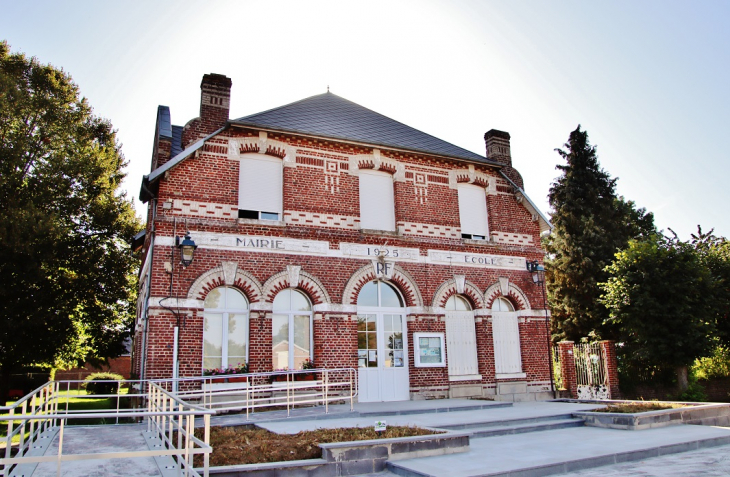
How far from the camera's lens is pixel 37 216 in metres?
16.9

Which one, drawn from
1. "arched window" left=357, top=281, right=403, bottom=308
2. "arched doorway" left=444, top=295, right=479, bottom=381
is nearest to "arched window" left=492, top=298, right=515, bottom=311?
"arched doorway" left=444, top=295, right=479, bottom=381

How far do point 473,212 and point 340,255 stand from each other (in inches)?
191

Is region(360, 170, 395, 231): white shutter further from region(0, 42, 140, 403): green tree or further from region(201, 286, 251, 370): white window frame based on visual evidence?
region(0, 42, 140, 403): green tree

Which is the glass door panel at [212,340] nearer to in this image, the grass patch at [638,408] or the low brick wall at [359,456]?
the low brick wall at [359,456]

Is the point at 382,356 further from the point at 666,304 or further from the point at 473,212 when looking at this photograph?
the point at 666,304

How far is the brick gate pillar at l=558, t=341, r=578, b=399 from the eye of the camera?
1641 cm

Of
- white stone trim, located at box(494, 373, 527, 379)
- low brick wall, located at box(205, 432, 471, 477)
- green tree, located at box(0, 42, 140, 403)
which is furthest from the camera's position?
green tree, located at box(0, 42, 140, 403)

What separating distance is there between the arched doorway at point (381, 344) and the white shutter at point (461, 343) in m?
1.42

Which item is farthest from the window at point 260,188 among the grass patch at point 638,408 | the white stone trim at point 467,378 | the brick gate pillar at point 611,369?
the brick gate pillar at point 611,369

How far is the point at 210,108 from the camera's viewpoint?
13.6 meters

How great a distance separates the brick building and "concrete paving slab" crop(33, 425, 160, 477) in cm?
219

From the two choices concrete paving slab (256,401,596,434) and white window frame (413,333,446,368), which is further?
white window frame (413,333,446,368)

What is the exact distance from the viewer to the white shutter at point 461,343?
15.1m

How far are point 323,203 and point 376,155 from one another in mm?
2223
